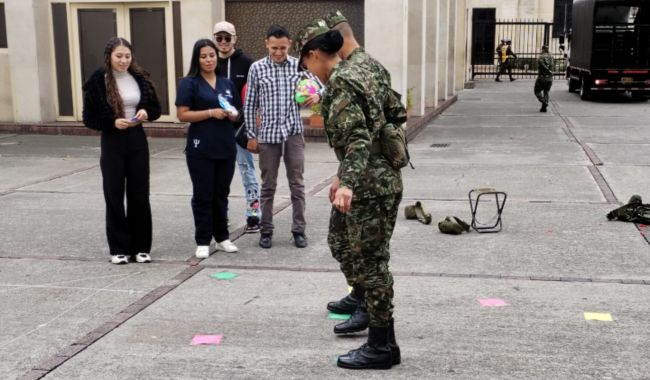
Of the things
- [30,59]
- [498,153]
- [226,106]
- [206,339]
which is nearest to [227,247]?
[226,106]

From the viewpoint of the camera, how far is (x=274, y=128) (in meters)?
6.82

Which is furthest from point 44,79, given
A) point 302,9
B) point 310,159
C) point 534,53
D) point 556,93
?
point 534,53

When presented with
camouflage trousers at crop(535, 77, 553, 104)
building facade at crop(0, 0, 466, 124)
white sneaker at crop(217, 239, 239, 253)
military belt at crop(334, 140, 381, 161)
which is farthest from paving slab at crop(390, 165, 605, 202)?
camouflage trousers at crop(535, 77, 553, 104)

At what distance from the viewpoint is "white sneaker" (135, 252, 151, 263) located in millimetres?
6520

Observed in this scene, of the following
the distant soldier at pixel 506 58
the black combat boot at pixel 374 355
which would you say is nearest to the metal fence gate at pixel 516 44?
the distant soldier at pixel 506 58

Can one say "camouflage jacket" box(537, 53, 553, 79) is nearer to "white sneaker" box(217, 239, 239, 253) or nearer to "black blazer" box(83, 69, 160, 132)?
"white sneaker" box(217, 239, 239, 253)

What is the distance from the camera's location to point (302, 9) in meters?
15.2

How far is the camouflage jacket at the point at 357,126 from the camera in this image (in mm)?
3965

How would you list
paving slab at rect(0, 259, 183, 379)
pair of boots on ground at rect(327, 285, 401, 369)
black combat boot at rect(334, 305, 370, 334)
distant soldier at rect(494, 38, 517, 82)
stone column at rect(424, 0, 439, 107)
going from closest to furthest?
1. pair of boots on ground at rect(327, 285, 401, 369)
2. paving slab at rect(0, 259, 183, 379)
3. black combat boot at rect(334, 305, 370, 334)
4. stone column at rect(424, 0, 439, 107)
5. distant soldier at rect(494, 38, 517, 82)

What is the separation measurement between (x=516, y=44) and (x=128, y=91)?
126ft

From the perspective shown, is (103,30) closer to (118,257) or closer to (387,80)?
(118,257)

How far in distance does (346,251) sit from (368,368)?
2.37 ft

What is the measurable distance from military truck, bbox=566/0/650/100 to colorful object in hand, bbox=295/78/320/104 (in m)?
18.2

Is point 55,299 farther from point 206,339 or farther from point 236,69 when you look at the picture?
point 236,69
